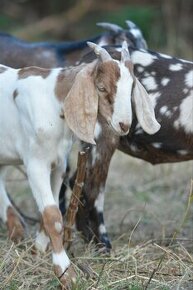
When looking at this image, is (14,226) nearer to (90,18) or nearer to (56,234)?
(56,234)

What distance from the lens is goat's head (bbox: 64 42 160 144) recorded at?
14.3ft

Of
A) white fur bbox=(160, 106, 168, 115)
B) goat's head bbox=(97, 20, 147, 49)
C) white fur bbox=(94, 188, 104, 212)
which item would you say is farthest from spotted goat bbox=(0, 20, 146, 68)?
white fur bbox=(94, 188, 104, 212)

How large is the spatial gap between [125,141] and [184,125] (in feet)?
1.26

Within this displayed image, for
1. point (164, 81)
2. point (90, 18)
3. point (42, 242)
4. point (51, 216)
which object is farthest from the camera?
point (90, 18)

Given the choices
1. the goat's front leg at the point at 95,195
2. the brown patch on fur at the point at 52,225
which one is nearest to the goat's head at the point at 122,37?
the goat's front leg at the point at 95,195

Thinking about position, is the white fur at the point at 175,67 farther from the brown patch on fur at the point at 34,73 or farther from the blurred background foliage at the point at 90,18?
the blurred background foliage at the point at 90,18

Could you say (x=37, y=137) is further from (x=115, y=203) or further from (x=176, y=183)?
(x=176, y=183)

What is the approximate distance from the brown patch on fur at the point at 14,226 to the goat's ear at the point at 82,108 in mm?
1182

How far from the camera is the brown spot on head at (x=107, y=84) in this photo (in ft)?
14.4

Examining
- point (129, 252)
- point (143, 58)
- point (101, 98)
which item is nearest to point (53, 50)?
point (143, 58)

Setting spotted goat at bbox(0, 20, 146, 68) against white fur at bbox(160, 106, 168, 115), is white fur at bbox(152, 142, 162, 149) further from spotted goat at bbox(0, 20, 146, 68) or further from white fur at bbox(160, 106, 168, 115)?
spotted goat at bbox(0, 20, 146, 68)

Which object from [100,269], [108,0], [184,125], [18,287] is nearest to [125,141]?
[184,125]

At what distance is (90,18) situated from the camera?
44.8 feet

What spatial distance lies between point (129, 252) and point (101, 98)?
1166 millimetres
